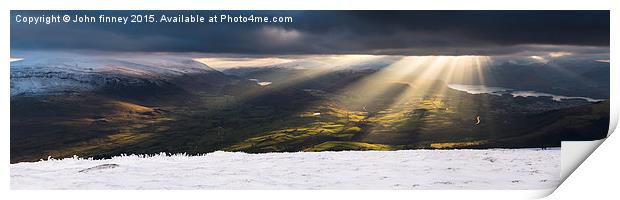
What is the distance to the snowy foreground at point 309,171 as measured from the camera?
5.67 meters

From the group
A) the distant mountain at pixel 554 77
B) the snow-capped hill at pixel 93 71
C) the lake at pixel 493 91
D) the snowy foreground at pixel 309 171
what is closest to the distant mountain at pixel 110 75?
the snow-capped hill at pixel 93 71

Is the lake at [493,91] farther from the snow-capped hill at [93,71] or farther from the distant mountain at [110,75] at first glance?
the snow-capped hill at [93,71]

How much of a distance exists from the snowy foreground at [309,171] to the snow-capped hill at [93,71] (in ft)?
1.55

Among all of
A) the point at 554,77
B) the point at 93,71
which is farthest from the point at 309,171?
the point at 554,77

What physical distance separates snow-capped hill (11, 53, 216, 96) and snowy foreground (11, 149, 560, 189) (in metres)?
0.47

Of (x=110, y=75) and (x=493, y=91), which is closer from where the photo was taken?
(x=110, y=75)

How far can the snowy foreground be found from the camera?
567cm

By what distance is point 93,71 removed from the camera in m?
5.63

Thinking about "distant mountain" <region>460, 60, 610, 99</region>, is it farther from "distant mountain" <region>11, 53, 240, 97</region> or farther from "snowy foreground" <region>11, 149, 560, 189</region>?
"distant mountain" <region>11, 53, 240, 97</region>

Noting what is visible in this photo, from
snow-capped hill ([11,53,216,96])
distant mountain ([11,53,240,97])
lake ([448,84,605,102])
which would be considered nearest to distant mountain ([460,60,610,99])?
lake ([448,84,605,102])

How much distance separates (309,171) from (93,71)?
1.50 meters

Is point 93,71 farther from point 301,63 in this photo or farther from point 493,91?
point 493,91

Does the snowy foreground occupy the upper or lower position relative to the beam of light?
lower
